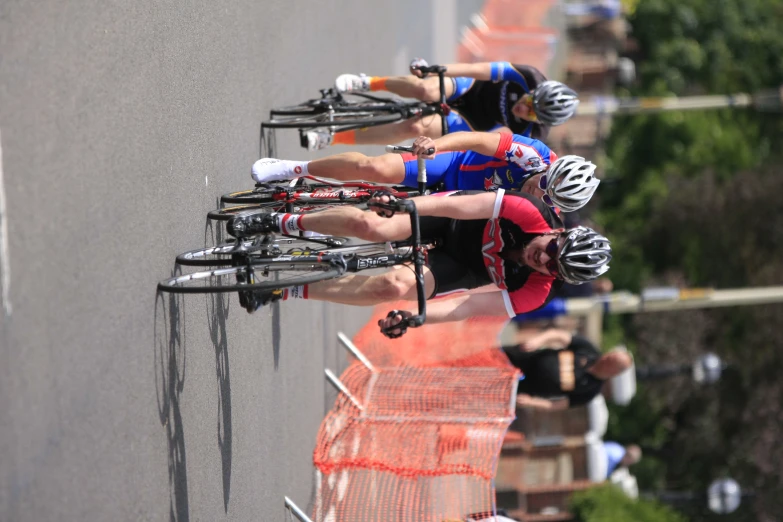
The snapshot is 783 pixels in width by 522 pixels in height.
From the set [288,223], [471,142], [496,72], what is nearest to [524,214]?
[471,142]

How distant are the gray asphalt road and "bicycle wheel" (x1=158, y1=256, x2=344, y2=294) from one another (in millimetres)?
136

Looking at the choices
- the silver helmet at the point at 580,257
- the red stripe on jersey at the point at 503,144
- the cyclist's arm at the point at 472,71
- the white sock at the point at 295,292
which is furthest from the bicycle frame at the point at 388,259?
the cyclist's arm at the point at 472,71

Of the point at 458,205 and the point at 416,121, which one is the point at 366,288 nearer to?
the point at 458,205

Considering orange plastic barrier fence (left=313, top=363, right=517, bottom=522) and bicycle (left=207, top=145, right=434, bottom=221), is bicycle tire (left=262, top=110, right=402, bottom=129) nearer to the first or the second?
bicycle (left=207, top=145, right=434, bottom=221)

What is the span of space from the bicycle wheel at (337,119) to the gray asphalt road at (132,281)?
238 millimetres

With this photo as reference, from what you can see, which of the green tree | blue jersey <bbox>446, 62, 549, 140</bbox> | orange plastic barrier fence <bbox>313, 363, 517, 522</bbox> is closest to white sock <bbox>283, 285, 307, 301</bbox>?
orange plastic barrier fence <bbox>313, 363, 517, 522</bbox>

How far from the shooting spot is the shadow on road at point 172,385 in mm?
5141

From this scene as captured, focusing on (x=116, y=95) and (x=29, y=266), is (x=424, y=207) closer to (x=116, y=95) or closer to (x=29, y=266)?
(x=116, y=95)

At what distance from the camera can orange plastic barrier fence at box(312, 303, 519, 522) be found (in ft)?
23.6

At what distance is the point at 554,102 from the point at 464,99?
1190 millimetres

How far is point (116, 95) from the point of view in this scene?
4773 mm

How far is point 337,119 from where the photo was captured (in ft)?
25.9

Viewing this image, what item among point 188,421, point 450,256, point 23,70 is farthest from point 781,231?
point 23,70

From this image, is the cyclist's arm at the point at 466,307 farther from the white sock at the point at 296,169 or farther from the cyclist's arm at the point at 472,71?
the cyclist's arm at the point at 472,71
